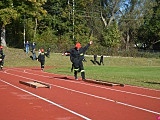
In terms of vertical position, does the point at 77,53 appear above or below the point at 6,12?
below

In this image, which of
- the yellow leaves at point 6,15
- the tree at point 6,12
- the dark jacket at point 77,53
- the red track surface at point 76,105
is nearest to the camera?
the red track surface at point 76,105

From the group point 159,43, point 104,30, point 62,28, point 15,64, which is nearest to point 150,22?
point 159,43

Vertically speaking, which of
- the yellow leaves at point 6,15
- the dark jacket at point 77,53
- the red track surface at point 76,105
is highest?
the yellow leaves at point 6,15

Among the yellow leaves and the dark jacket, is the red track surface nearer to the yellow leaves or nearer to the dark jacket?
the dark jacket

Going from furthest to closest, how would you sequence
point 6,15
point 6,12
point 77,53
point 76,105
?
point 6,12
point 6,15
point 77,53
point 76,105

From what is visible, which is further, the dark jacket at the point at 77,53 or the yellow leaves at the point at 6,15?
the yellow leaves at the point at 6,15

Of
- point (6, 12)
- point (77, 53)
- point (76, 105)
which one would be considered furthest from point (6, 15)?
point (76, 105)

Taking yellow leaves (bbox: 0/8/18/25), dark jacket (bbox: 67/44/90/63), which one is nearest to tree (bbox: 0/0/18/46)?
yellow leaves (bbox: 0/8/18/25)

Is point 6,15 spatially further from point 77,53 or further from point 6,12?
point 77,53

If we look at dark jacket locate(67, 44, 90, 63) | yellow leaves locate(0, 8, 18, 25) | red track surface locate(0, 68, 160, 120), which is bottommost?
red track surface locate(0, 68, 160, 120)

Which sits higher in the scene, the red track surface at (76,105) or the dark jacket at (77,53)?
the dark jacket at (77,53)

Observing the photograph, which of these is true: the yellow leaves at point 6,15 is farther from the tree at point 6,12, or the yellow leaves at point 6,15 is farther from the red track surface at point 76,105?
the red track surface at point 76,105

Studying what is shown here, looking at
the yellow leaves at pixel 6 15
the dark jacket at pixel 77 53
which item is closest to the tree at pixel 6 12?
the yellow leaves at pixel 6 15

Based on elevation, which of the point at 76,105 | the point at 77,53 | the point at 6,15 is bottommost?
the point at 76,105
